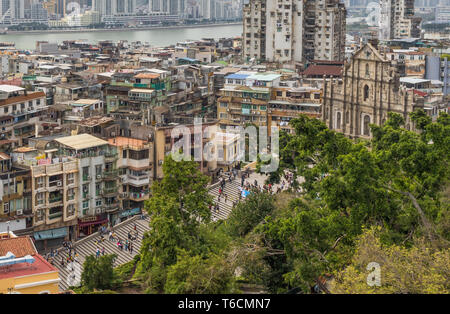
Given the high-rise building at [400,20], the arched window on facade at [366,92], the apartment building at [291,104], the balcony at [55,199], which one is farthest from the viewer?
the high-rise building at [400,20]

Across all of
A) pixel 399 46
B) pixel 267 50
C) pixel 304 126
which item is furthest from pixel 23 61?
pixel 304 126

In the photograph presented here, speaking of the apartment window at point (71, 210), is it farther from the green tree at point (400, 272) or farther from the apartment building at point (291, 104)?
the green tree at point (400, 272)

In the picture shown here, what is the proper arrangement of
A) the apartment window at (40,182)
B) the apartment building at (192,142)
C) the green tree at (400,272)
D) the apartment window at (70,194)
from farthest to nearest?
the apartment building at (192,142)
the apartment window at (70,194)
the apartment window at (40,182)
the green tree at (400,272)

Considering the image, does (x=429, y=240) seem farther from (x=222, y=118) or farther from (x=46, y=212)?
(x=222, y=118)

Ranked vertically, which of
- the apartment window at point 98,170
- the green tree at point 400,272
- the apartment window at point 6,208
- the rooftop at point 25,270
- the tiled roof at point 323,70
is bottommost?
the apartment window at point 6,208

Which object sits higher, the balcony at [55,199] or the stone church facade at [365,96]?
the stone church facade at [365,96]

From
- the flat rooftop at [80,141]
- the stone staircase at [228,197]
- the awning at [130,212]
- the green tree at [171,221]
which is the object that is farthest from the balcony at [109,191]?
the green tree at [171,221]

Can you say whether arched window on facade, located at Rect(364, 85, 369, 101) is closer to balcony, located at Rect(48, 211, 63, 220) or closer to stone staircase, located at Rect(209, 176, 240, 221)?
stone staircase, located at Rect(209, 176, 240, 221)
